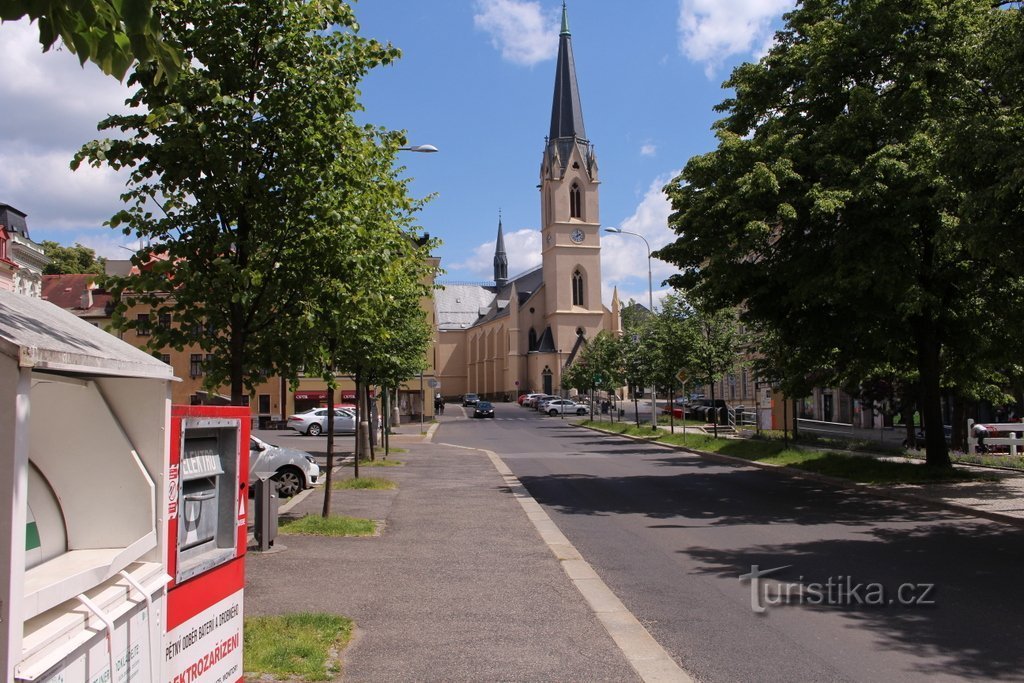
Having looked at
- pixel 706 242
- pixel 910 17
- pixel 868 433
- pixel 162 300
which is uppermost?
pixel 910 17

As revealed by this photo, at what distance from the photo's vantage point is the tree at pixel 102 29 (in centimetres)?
327

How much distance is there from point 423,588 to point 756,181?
33.8 ft

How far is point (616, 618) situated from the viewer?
725 cm

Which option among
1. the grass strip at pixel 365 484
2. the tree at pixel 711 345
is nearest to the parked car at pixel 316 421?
the tree at pixel 711 345

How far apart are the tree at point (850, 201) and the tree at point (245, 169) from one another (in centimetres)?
844

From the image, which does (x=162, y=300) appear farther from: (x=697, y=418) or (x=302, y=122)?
(x=697, y=418)

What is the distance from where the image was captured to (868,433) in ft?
125

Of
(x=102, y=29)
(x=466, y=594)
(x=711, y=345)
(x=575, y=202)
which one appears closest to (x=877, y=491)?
(x=466, y=594)

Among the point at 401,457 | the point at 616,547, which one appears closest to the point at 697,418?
the point at 401,457

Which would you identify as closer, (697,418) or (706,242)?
(706,242)

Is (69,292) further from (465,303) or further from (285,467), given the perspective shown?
(465,303)

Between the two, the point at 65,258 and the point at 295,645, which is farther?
the point at 65,258

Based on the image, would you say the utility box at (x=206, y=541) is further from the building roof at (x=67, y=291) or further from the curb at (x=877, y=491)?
the building roof at (x=67, y=291)

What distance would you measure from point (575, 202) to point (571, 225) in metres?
3.48
